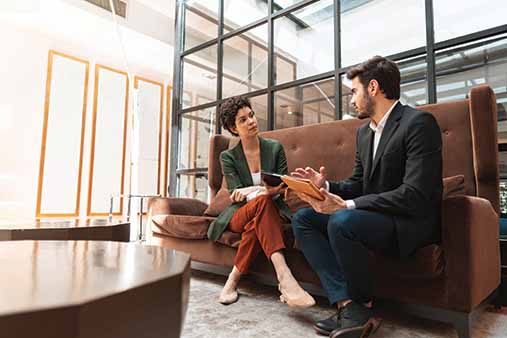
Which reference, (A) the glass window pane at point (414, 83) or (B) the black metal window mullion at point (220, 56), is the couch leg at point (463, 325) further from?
(B) the black metal window mullion at point (220, 56)

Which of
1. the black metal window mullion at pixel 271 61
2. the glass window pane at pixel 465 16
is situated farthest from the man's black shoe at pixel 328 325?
the black metal window mullion at pixel 271 61

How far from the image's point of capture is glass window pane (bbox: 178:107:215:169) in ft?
13.2

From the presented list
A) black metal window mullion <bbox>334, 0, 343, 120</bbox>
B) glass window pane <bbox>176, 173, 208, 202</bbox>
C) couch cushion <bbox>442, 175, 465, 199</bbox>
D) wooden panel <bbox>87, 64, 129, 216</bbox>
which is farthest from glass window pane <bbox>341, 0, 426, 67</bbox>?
wooden panel <bbox>87, 64, 129, 216</bbox>

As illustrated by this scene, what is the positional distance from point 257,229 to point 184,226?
70 cm

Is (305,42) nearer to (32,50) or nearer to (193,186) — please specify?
(193,186)

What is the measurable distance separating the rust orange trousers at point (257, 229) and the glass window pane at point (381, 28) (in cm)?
160

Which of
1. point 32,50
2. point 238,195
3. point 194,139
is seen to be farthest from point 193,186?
point 32,50

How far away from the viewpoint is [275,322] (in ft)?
4.51

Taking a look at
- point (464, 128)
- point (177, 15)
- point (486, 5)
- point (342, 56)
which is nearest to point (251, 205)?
point (464, 128)

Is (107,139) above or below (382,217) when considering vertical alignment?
above

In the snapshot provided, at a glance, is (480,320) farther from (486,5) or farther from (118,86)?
(118,86)

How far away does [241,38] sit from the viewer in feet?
11.7

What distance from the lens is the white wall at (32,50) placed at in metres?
4.76

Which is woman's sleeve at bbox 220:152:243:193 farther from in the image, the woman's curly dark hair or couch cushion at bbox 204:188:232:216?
couch cushion at bbox 204:188:232:216
